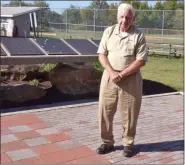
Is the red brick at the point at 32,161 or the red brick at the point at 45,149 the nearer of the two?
the red brick at the point at 32,161

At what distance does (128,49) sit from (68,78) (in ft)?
13.9

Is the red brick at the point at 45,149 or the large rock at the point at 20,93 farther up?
the large rock at the point at 20,93

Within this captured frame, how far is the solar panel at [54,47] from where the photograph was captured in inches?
310

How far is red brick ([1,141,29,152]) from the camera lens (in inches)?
183

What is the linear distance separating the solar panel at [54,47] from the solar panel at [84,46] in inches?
8.6

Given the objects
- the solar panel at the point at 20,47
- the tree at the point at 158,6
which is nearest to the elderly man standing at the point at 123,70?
the solar panel at the point at 20,47

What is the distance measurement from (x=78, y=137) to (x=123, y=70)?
56.8 inches

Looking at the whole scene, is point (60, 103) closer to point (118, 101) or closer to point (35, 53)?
point (35, 53)

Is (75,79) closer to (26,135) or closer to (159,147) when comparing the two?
(26,135)

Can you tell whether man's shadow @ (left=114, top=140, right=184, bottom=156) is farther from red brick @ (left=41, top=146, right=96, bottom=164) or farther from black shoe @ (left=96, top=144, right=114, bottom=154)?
red brick @ (left=41, top=146, right=96, bottom=164)

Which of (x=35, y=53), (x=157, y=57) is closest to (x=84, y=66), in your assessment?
(x=35, y=53)

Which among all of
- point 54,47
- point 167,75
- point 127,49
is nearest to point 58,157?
point 127,49

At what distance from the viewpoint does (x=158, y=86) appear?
9266 millimetres

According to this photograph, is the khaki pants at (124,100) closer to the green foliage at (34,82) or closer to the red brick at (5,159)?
the red brick at (5,159)
